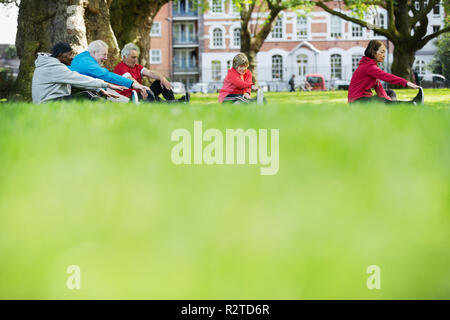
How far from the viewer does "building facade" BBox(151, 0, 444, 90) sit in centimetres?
A: 5697

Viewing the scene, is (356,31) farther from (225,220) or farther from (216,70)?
(225,220)

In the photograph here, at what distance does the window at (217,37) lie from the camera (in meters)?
59.7

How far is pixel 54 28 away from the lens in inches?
562

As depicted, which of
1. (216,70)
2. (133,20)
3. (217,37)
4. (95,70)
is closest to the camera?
(95,70)

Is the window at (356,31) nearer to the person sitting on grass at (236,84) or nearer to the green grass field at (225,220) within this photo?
the person sitting on grass at (236,84)

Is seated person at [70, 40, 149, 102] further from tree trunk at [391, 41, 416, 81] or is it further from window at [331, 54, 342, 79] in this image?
window at [331, 54, 342, 79]

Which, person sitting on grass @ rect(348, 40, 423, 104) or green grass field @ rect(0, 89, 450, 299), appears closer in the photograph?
green grass field @ rect(0, 89, 450, 299)

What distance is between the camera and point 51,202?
1.81 metres

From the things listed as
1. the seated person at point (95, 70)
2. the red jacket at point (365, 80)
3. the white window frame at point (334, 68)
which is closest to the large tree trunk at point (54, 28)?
the seated person at point (95, 70)

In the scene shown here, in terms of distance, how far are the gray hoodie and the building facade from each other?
48978mm

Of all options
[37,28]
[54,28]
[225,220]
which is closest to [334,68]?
[37,28]

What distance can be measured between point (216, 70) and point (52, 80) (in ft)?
174

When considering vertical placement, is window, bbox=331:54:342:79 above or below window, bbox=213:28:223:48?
below

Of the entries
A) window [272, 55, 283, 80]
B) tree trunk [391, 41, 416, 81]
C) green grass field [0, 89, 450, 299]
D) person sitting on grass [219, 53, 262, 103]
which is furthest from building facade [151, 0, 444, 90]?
green grass field [0, 89, 450, 299]
